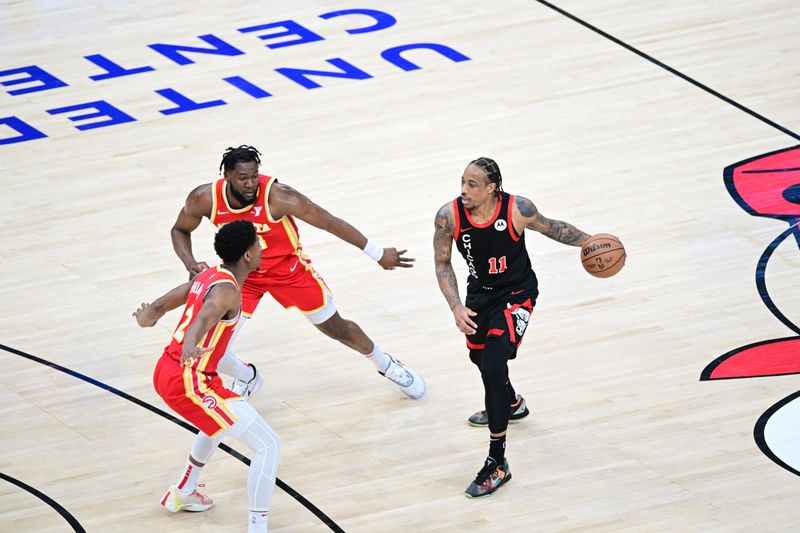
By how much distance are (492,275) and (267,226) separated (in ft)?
4.78

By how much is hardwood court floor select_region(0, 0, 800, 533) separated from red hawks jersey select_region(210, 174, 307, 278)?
1.05 metres

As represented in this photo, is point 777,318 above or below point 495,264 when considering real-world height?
below

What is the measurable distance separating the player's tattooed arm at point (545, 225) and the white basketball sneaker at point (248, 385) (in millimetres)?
2229

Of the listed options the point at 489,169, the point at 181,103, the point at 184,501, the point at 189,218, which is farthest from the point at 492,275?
the point at 181,103

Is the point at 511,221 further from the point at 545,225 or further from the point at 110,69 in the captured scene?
the point at 110,69

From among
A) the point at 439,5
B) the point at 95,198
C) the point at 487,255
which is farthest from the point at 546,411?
the point at 439,5

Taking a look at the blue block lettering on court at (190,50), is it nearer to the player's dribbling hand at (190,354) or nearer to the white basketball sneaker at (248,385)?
the white basketball sneaker at (248,385)

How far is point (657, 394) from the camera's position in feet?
29.7

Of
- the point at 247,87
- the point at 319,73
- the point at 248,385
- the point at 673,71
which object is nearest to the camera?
the point at 248,385

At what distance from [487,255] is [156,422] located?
252 centimetres

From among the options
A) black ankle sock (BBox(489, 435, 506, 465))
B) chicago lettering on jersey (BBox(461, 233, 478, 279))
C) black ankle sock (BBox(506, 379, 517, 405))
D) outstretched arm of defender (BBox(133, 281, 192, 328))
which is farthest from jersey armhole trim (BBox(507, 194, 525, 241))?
outstretched arm of defender (BBox(133, 281, 192, 328))

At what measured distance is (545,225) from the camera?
828 centimetres

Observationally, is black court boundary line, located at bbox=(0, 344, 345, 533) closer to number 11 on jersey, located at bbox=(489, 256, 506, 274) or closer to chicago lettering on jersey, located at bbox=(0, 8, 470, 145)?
number 11 on jersey, located at bbox=(489, 256, 506, 274)

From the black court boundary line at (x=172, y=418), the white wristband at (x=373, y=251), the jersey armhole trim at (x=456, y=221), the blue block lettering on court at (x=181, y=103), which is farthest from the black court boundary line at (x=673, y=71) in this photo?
the black court boundary line at (x=172, y=418)
